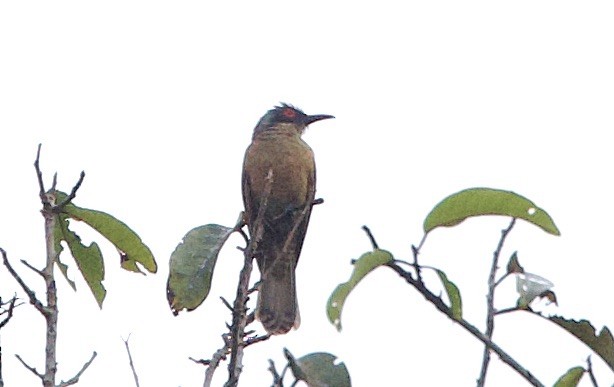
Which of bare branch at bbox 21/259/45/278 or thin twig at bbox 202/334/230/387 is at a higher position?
bare branch at bbox 21/259/45/278

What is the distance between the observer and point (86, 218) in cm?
356

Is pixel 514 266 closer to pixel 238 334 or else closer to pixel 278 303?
pixel 238 334

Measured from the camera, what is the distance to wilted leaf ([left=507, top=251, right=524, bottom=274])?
285 cm

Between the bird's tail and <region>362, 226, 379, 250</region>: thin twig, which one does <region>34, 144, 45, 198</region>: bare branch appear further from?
the bird's tail

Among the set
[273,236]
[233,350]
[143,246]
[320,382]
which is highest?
[273,236]

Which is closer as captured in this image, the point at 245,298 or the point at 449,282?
the point at 449,282

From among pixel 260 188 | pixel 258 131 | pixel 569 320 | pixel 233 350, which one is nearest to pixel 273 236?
pixel 260 188

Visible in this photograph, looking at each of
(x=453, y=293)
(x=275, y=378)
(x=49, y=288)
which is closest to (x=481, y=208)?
(x=453, y=293)

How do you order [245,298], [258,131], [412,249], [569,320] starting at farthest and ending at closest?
1. [258,131]
2. [245,298]
3. [569,320]
4. [412,249]

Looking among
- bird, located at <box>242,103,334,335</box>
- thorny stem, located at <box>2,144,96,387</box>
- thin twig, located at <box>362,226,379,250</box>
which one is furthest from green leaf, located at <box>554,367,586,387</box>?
bird, located at <box>242,103,334,335</box>

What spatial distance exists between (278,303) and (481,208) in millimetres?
3855

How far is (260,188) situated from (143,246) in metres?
3.17

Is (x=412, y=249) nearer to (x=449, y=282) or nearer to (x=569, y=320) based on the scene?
(x=449, y=282)

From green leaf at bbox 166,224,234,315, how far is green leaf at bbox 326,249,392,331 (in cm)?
142
